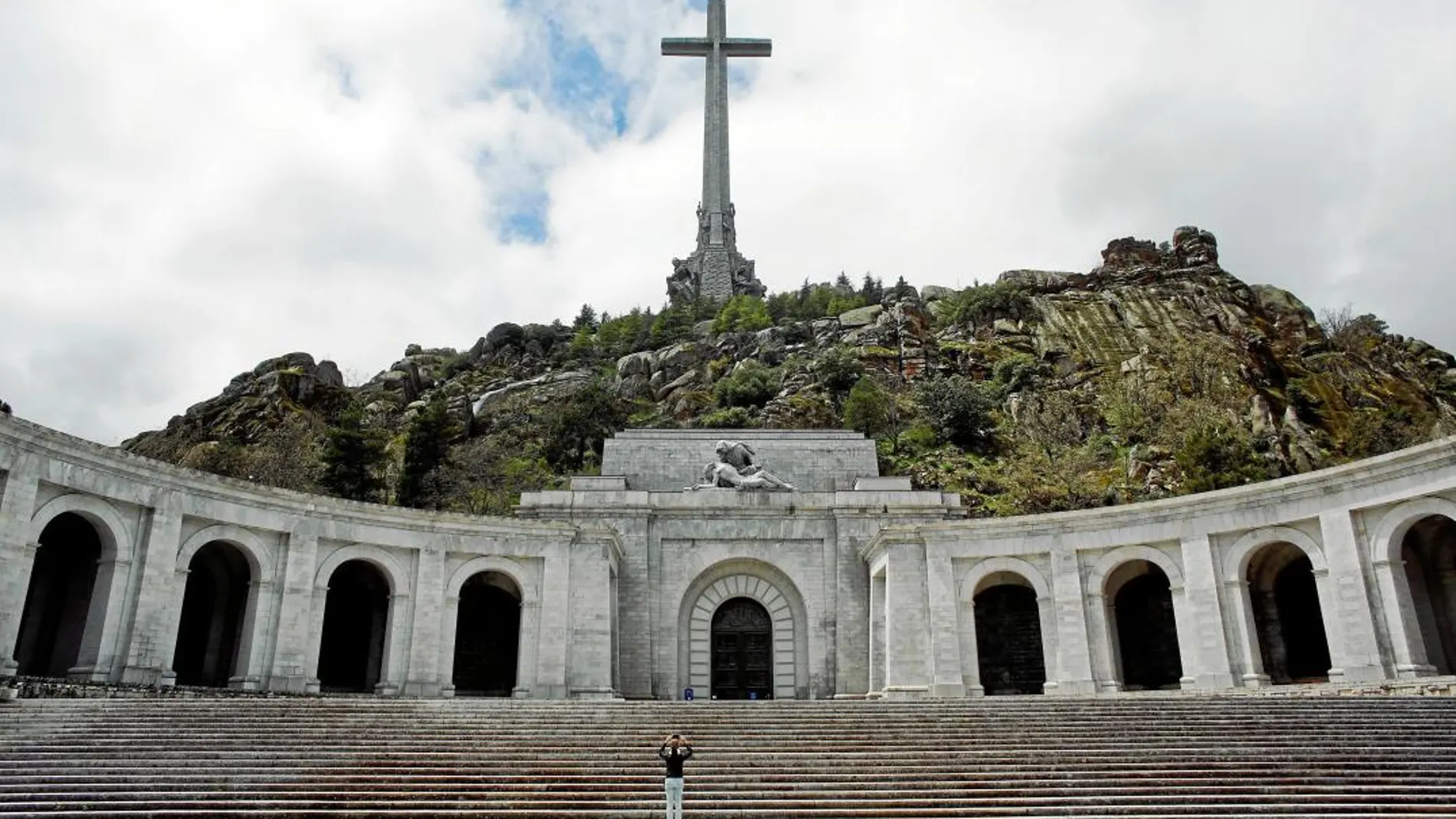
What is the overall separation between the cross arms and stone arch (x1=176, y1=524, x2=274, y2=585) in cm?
6895

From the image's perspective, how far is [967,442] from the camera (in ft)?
200

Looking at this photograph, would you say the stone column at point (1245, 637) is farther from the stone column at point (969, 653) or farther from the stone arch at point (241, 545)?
the stone arch at point (241, 545)

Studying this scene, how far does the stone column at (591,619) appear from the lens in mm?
30078

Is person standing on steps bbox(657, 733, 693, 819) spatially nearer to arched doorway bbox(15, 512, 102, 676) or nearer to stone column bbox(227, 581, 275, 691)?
stone column bbox(227, 581, 275, 691)

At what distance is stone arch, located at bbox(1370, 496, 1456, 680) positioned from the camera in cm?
2375

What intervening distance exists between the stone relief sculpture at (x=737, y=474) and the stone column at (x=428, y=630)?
891 cm

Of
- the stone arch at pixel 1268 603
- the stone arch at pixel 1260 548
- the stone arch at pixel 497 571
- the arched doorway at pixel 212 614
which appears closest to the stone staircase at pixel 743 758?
the stone arch at pixel 1268 603

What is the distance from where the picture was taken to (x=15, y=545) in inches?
899

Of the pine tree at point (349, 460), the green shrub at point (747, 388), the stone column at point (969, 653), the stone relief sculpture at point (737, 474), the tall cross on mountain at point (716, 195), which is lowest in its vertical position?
the stone column at point (969, 653)

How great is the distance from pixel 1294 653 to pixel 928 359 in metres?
49.7

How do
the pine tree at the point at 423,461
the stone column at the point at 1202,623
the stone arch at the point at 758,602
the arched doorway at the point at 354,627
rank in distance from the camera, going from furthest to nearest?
1. the pine tree at the point at 423,461
2. the stone arch at the point at 758,602
3. the arched doorway at the point at 354,627
4. the stone column at the point at 1202,623

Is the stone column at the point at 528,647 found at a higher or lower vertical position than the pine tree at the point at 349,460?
lower

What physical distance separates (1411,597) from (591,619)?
66.9 feet

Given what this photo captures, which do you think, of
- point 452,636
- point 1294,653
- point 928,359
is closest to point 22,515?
point 452,636
